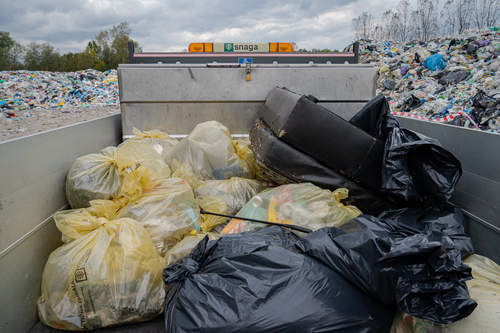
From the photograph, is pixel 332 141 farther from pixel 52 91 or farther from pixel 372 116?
pixel 52 91

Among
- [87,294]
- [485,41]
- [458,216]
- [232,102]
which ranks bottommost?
[87,294]

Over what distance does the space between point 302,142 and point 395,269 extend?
3.34 feet

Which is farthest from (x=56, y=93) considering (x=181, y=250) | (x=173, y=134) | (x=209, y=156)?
(x=181, y=250)

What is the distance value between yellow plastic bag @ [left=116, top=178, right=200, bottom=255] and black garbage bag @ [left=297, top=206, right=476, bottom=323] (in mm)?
804

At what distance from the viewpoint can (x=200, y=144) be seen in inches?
96.5

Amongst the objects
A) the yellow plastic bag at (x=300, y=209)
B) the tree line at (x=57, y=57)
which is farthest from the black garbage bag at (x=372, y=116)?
the tree line at (x=57, y=57)

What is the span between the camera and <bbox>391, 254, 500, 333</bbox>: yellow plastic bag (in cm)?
100

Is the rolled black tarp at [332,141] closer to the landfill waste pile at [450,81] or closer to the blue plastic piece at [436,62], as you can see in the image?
the landfill waste pile at [450,81]

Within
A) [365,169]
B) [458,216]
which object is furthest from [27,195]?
[458,216]

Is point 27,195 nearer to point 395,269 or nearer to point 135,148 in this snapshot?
point 135,148

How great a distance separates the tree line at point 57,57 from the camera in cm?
2077

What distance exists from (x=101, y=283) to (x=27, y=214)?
0.56m

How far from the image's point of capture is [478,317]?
3.35 ft

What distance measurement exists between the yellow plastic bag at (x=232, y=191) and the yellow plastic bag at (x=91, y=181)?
585 mm
